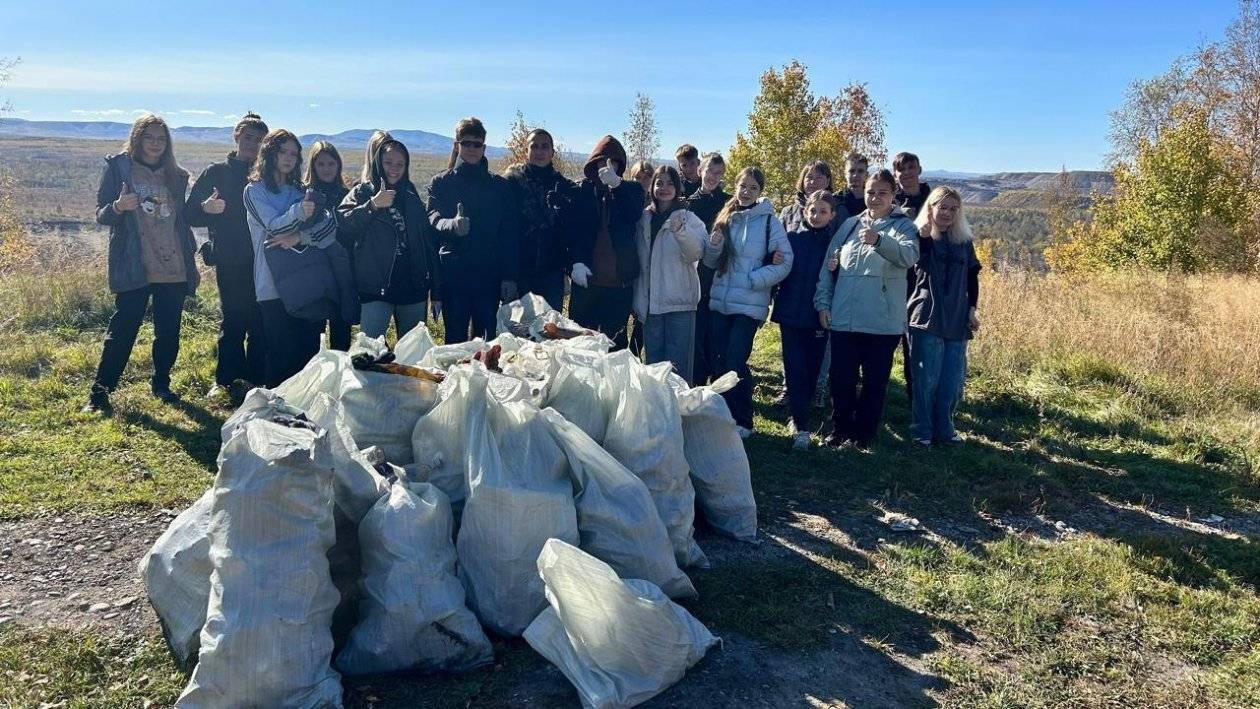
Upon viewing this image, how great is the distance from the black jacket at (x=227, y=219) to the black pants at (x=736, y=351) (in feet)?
10.5

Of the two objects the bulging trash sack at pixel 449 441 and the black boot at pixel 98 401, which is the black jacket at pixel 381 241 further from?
the bulging trash sack at pixel 449 441

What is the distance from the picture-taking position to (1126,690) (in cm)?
275

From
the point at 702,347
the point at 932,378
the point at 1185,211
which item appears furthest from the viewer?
the point at 1185,211

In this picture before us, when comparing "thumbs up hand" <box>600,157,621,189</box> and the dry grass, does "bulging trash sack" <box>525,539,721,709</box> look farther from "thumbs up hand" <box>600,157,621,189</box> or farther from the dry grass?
the dry grass

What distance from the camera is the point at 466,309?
5.20 metres

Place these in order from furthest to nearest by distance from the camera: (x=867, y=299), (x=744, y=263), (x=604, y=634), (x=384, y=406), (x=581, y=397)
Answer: (x=744, y=263)
(x=867, y=299)
(x=581, y=397)
(x=384, y=406)
(x=604, y=634)

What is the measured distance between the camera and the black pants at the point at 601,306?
5.39 m

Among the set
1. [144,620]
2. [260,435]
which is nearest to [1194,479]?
[260,435]

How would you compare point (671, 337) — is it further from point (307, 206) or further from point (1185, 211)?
point (1185, 211)

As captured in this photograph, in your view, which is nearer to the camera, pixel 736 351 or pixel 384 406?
pixel 384 406

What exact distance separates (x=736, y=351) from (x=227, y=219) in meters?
3.46

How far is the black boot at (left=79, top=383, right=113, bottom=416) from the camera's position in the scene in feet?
17.5

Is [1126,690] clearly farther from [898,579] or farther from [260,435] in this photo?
[260,435]

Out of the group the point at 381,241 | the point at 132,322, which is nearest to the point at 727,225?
→ the point at 381,241
